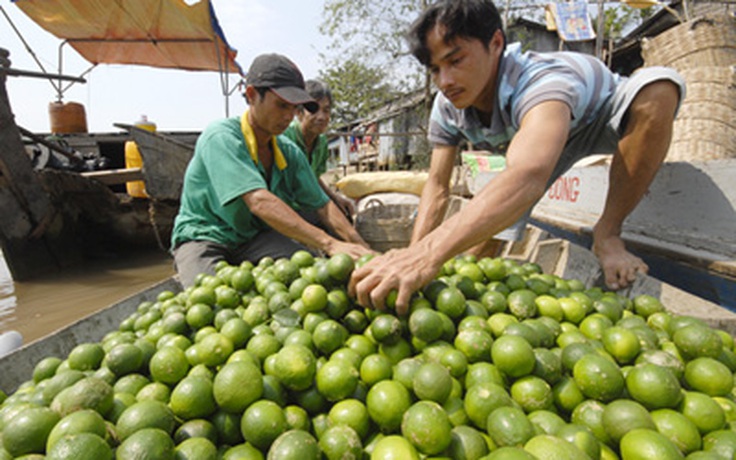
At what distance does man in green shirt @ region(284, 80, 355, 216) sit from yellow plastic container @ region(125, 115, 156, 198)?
407cm

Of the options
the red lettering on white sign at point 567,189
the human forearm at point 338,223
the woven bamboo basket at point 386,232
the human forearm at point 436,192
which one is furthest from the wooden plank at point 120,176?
the red lettering on white sign at point 567,189

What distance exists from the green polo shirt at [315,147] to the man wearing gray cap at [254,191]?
1065 millimetres

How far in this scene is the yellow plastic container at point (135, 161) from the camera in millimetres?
8352

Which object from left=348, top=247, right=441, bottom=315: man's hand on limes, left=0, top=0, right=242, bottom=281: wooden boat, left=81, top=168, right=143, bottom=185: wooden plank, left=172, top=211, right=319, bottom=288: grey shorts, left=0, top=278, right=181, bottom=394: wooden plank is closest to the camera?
left=348, top=247, right=441, bottom=315: man's hand on limes

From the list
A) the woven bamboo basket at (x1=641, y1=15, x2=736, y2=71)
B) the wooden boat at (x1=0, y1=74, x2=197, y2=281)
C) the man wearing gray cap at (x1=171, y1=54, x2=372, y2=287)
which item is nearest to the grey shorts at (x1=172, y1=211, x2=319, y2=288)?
the man wearing gray cap at (x1=171, y1=54, x2=372, y2=287)

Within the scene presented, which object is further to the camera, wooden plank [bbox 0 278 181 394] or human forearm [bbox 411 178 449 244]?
human forearm [bbox 411 178 449 244]

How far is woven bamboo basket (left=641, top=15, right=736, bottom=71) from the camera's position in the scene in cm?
564

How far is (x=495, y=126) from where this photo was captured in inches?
116

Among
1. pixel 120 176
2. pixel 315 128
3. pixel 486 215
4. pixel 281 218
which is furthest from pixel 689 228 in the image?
pixel 120 176

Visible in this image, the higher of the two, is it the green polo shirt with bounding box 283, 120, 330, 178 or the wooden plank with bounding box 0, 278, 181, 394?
the green polo shirt with bounding box 283, 120, 330, 178

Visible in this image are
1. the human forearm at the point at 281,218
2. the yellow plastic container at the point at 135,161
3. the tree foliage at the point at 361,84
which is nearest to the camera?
the human forearm at the point at 281,218

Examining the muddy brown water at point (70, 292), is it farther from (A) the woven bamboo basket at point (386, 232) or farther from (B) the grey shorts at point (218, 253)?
(A) the woven bamboo basket at point (386, 232)

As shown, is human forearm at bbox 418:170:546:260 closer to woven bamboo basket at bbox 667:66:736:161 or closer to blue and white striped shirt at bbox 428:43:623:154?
blue and white striped shirt at bbox 428:43:623:154

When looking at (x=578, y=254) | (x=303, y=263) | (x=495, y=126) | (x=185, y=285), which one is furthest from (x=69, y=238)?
(x=578, y=254)
